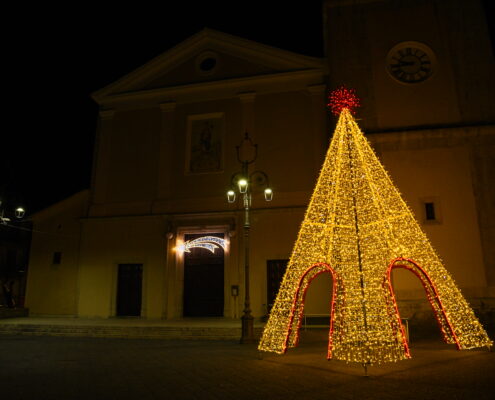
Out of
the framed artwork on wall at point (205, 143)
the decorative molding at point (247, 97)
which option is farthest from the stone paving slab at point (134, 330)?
the decorative molding at point (247, 97)

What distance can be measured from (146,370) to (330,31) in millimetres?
13176

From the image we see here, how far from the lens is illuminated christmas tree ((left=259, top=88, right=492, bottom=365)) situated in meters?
7.64

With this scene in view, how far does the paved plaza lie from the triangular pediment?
11.9 meters

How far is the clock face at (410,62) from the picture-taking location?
1423 cm

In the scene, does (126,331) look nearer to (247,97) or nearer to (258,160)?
(258,160)

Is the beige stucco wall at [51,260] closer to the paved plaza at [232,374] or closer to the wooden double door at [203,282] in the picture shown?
the wooden double door at [203,282]

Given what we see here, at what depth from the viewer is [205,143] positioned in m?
17.2

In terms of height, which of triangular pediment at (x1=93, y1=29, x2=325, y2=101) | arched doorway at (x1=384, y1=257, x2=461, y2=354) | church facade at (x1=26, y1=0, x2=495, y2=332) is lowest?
arched doorway at (x1=384, y1=257, x2=461, y2=354)

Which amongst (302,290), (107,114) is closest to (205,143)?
(107,114)

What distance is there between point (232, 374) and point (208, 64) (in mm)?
14546

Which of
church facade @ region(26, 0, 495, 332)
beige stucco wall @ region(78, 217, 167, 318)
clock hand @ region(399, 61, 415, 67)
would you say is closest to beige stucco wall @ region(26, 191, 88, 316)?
church facade @ region(26, 0, 495, 332)

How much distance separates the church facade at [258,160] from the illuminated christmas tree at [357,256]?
4050 mm

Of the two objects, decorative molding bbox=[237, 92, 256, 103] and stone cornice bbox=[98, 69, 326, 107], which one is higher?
stone cornice bbox=[98, 69, 326, 107]

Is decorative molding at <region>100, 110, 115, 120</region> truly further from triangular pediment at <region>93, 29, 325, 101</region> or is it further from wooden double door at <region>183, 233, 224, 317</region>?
wooden double door at <region>183, 233, 224, 317</region>
